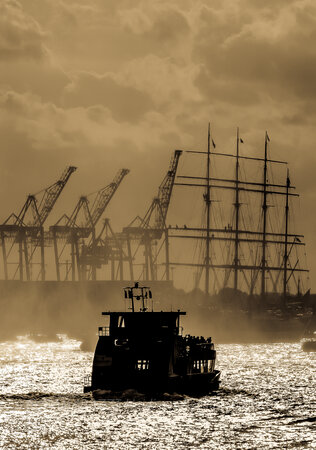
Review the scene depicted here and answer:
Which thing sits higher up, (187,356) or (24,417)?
(187,356)

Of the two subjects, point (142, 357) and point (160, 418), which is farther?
point (142, 357)

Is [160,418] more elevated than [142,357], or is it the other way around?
[142,357]

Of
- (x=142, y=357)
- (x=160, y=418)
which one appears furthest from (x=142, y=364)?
(x=160, y=418)

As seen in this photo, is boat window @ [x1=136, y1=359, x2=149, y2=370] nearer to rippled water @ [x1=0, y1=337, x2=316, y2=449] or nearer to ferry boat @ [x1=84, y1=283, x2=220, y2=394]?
ferry boat @ [x1=84, y1=283, x2=220, y2=394]

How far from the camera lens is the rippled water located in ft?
187

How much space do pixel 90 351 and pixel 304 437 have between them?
114357 mm

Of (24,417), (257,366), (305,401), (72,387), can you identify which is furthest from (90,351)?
(24,417)

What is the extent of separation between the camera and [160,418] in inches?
2522

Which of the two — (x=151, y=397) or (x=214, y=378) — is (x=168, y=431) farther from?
(x=214, y=378)

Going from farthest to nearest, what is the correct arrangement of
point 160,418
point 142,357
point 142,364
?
1. point 142,364
2. point 142,357
3. point 160,418

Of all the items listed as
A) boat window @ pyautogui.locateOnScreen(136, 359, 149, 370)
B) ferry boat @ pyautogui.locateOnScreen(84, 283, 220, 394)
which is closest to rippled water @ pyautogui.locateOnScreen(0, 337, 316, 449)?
ferry boat @ pyautogui.locateOnScreen(84, 283, 220, 394)

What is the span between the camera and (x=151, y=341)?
70.4m

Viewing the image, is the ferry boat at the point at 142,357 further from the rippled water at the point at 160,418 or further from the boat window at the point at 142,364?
the rippled water at the point at 160,418

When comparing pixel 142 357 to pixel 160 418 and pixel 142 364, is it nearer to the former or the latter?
pixel 142 364
